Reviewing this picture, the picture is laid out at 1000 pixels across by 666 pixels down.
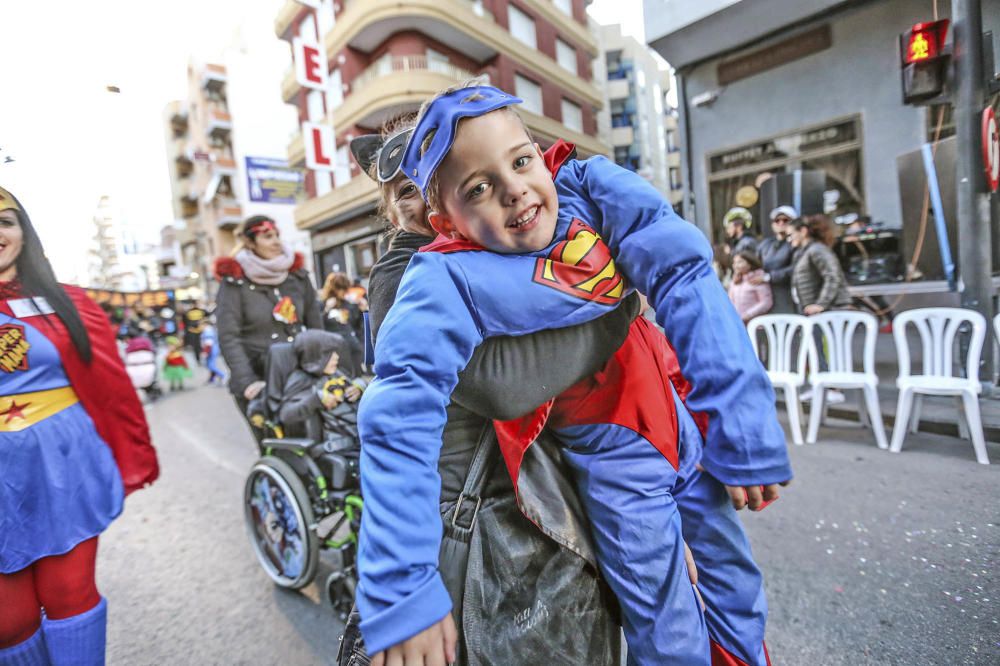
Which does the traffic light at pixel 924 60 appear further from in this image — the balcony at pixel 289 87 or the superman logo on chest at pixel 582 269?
the balcony at pixel 289 87

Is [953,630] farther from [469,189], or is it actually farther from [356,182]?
[356,182]

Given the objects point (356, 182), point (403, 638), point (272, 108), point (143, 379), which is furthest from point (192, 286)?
point (403, 638)

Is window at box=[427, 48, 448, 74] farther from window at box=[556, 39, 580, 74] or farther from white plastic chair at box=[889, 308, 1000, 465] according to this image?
white plastic chair at box=[889, 308, 1000, 465]

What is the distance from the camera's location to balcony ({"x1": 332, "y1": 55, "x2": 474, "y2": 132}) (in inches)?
632

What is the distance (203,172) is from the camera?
32.1 meters

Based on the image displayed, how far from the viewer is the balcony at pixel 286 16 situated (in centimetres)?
1991

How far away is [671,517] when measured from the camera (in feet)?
3.34

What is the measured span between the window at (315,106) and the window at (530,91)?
25.4 feet

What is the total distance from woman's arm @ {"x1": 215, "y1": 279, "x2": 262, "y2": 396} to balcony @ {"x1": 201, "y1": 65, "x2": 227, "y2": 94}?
3269 cm

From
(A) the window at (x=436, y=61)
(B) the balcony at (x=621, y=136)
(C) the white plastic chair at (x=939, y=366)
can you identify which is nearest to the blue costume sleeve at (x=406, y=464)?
(C) the white plastic chair at (x=939, y=366)

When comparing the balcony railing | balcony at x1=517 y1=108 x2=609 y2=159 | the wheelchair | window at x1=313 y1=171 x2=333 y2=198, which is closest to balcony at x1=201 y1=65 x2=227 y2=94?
window at x1=313 y1=171 x2=333 y2=198

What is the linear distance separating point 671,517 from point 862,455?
3.55 m

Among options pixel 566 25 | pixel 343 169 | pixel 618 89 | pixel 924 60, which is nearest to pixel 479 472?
pixel 924 60

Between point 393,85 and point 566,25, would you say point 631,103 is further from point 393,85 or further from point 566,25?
point 393,85
